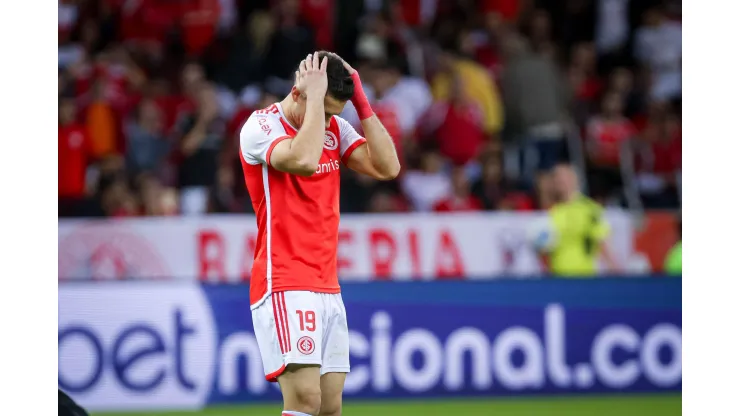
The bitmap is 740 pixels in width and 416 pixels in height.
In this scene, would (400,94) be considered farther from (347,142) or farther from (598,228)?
(347,142)

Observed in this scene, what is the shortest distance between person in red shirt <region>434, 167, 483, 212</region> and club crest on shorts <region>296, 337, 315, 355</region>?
6970mm

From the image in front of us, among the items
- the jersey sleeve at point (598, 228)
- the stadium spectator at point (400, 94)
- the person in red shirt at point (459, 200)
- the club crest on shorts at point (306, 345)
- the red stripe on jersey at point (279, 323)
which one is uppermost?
the stadium spectator at point (400, 94)

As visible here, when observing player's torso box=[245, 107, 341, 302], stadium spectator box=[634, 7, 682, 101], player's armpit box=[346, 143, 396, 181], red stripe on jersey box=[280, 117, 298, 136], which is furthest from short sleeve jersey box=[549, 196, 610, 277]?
red stripe on jersey box=[280, 117, 298, 136]

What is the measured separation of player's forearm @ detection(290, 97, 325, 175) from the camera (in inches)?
206

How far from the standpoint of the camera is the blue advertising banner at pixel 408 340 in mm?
9086

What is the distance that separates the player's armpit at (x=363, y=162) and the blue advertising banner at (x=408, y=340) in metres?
3.83

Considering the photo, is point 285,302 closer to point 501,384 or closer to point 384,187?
point 501,384

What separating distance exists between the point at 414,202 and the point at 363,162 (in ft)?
22.1

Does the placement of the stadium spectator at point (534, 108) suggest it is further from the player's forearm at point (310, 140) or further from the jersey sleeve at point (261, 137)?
the player's forearm at point (310, 140)

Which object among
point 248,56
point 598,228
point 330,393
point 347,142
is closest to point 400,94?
point 248,56

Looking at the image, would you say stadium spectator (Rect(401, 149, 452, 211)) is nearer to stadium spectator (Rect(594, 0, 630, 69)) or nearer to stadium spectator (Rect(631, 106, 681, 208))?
stadium spectator (Rect(631, 106, 681, 208))

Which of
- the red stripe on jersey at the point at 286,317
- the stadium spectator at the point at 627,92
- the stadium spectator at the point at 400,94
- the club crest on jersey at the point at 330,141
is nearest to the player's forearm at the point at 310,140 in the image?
the club crest on jersey at the point at 330,141
